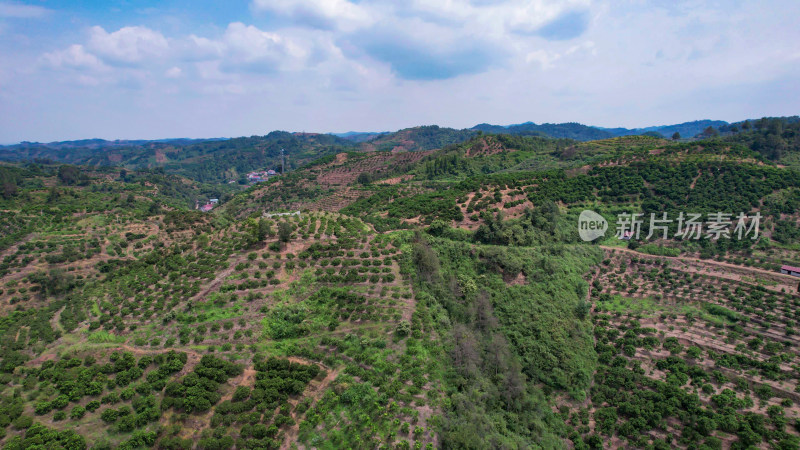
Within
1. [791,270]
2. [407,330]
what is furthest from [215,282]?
[791,270]

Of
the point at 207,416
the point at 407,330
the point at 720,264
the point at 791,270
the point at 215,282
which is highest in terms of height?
the point at 215,282

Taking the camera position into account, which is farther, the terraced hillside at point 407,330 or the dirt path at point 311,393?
the terraced hillside at point 407,330

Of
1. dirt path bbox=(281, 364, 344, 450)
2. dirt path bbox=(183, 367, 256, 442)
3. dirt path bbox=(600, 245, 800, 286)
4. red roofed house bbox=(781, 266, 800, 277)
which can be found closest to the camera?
dirt path bbox=(183, 367, 256, 442)

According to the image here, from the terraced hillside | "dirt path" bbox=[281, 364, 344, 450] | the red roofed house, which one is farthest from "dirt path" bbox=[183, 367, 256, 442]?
the red roofed house

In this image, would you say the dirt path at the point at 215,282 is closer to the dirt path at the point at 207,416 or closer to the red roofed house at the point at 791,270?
the dirt path at the point at 207,416

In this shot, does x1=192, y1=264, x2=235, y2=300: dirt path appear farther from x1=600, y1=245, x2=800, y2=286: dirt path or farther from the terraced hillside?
x1=600, y1=245, x2=800, y2=286: dirt path

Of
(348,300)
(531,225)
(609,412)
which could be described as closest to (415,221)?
(531,225)

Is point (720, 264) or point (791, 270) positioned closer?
point (791, 270)

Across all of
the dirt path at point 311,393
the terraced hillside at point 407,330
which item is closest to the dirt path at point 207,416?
the terraced hillside at point 407,330

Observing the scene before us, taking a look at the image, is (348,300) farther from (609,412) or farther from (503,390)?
(609,412)

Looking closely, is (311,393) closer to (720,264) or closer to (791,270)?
(720,264)

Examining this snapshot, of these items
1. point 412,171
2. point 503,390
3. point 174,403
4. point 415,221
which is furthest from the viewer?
point 412,171
